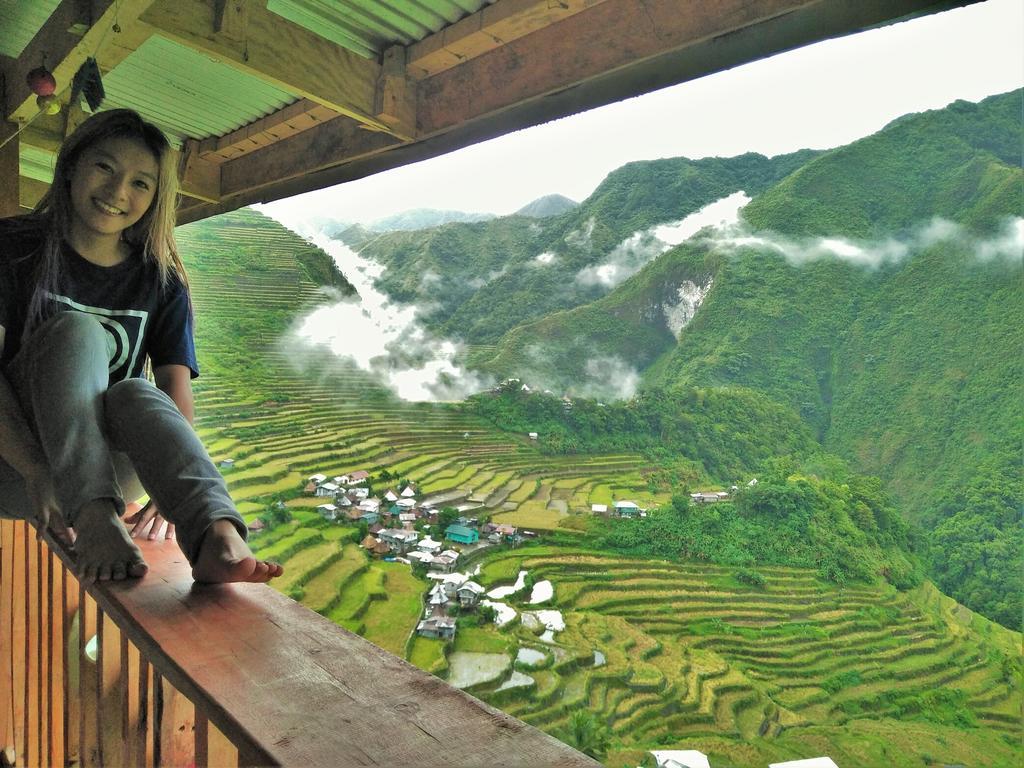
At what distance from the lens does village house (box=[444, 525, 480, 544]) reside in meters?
15.2

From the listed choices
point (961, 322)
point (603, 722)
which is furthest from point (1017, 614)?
point (603, 722)

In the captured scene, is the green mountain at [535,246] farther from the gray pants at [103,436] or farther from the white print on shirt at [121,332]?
the gray pants at [103,436]

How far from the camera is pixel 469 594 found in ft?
48.4

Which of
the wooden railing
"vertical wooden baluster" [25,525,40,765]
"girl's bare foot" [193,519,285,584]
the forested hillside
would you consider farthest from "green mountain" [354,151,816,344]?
"girl's bare foot" [193,519,285,584]

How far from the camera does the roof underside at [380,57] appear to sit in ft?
4.00

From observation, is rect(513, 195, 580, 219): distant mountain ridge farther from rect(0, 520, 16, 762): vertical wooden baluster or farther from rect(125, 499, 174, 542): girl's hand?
rect(125, 499, 174, 542): girl's hand

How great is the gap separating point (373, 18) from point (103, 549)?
1.54 m

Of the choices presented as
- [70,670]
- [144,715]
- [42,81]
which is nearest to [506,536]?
[42,81]

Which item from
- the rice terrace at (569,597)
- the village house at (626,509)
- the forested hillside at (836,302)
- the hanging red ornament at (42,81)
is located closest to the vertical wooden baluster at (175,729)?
the hanging red ornament at (42,81)

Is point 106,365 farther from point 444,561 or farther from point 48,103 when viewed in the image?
point 444,561

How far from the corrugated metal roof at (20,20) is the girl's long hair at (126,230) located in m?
1.04

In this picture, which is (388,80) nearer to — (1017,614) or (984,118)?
(1017,614)

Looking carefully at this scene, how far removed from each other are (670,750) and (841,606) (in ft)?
27.0

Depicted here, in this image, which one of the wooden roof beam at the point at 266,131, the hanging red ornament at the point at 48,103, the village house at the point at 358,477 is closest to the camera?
the hanging red ornament at the point at 48,103
